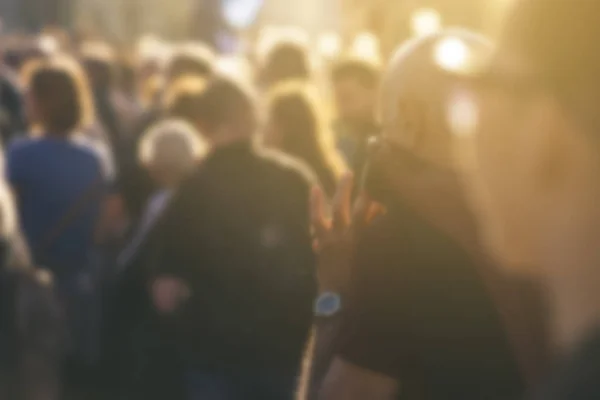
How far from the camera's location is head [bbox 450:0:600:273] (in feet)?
4.17

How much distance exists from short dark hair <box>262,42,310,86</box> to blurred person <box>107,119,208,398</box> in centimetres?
108

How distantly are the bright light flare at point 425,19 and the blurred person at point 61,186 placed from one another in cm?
199

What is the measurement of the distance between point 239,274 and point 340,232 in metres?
2.22

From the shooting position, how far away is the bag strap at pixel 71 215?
21.2 ft

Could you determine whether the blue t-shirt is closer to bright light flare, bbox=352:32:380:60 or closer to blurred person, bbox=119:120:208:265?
blurred person, bbox=119:120:208:265

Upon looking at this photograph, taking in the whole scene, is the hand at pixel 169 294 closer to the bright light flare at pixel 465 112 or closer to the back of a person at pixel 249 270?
the back of a person at pixel 249 270

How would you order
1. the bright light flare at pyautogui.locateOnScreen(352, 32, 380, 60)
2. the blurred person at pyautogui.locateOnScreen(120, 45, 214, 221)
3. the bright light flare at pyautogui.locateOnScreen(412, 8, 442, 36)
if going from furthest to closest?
the bright light flare at pyautogui.locateOnScreen(352, 32, 380, 60), the blurred person at pyautogui.locateOnScreen(120, 45, 214, 221), the bright light flare at pyautogui.locateOnScreen(412, 8, 442, 36)

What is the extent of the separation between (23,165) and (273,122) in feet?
3.92

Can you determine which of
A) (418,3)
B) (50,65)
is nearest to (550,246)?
(50,65)

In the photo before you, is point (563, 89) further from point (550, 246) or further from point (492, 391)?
point (492, 391)

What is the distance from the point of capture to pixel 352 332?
8.91ft

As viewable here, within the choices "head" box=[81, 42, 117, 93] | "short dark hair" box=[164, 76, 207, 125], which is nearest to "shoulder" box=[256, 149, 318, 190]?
"short dark hair" box=[164, 76, 207, 125]

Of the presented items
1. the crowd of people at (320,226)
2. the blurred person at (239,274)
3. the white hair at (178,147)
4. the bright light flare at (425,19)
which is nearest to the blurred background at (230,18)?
the bright light flare at (425,19)

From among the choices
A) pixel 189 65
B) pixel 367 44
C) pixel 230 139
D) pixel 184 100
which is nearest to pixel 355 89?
pixel 184 100
